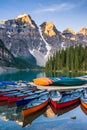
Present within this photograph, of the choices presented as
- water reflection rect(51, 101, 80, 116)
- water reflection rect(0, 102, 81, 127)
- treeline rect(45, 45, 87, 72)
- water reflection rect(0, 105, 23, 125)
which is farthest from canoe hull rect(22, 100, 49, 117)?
treeline rect(45, 45, 87, 72)

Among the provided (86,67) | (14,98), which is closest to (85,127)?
(14,98)

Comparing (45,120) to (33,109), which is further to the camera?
(33,109)

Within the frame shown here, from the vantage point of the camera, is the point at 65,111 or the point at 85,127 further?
the point at 65,111

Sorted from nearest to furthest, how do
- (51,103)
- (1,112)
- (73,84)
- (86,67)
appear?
(1,112) → (51,103) → (73,84) → (86,67)

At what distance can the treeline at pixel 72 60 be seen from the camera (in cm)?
16512

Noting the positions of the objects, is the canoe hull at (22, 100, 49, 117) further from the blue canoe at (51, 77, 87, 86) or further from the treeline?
the treeline

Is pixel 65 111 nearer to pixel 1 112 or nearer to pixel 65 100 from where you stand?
pixel 65 100

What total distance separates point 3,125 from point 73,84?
106ft

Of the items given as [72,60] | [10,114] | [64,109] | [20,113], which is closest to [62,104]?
[64,109]

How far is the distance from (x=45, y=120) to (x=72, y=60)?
132479 mm

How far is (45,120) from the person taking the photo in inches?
1469

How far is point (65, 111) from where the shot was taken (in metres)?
43.2

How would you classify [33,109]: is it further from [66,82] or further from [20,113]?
[66,82]

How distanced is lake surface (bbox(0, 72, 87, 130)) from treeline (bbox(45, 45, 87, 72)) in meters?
119
